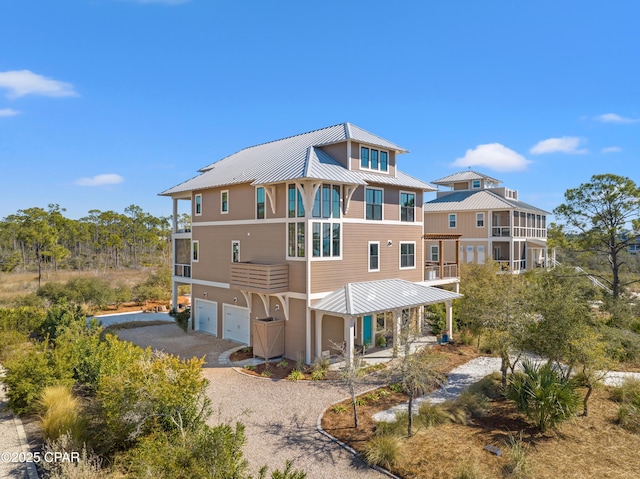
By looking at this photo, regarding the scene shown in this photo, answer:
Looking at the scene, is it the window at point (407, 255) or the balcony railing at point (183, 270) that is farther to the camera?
the balcony railing at point (183, 270)

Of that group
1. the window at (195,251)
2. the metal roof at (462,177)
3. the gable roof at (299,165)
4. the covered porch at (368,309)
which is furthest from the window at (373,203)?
the metal roof at (462,177)

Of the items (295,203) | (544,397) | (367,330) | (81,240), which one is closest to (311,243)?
(295,203)

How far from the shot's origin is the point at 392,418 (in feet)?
37.1

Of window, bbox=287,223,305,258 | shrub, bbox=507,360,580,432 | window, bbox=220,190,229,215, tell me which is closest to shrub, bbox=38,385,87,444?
window, bbox=287,223,305,258

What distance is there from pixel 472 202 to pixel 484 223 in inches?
92.3

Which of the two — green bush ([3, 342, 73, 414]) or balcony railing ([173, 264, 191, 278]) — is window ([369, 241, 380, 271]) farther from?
green bush ([3, 342, 73, 414])

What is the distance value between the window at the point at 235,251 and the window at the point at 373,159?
7.54m

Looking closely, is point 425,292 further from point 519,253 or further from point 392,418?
point 519,253

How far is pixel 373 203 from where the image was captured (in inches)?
770

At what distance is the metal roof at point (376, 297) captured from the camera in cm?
1557

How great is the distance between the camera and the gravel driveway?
29.5 feet

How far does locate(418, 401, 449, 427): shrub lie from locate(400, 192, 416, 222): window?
1144 cm

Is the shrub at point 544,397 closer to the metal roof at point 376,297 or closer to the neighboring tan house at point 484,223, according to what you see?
the metal roof at point 376,297

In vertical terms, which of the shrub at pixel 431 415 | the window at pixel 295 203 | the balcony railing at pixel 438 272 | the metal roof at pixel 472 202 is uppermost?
the metal roof at pixel 472 202
